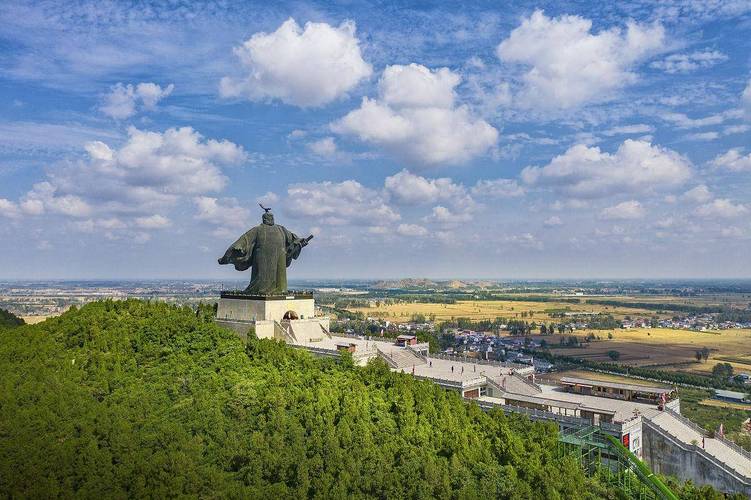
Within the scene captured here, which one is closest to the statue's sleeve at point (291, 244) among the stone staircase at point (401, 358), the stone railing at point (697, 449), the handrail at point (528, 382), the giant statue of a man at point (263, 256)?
the giant statue of a man at point (263, 256)

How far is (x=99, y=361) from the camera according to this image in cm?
2922

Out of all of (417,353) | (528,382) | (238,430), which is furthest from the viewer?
(417,353)

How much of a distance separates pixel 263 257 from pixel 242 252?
4.76 feet

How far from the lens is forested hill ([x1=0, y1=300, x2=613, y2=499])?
64.1 feet

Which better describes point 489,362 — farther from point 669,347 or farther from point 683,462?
point 669,347

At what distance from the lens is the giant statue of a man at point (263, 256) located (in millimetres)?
39812

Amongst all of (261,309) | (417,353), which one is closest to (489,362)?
(417,353)

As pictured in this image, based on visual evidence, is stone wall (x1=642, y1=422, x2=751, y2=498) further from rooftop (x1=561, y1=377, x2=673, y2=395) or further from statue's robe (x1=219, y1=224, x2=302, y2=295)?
statue's robe (x1=219, y1=224, x2=302, y2=295)

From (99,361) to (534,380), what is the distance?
23497mm

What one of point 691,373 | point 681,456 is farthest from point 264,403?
point 691,373

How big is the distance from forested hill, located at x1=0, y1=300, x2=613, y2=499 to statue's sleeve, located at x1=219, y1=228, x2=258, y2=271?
28.9 ft

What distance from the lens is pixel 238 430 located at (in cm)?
2319

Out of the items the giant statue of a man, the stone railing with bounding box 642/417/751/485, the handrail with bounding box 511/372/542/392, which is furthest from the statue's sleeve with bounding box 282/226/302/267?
the stone railing with bounding box 642/417/751/485

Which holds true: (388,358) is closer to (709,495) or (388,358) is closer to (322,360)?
(322,360)
